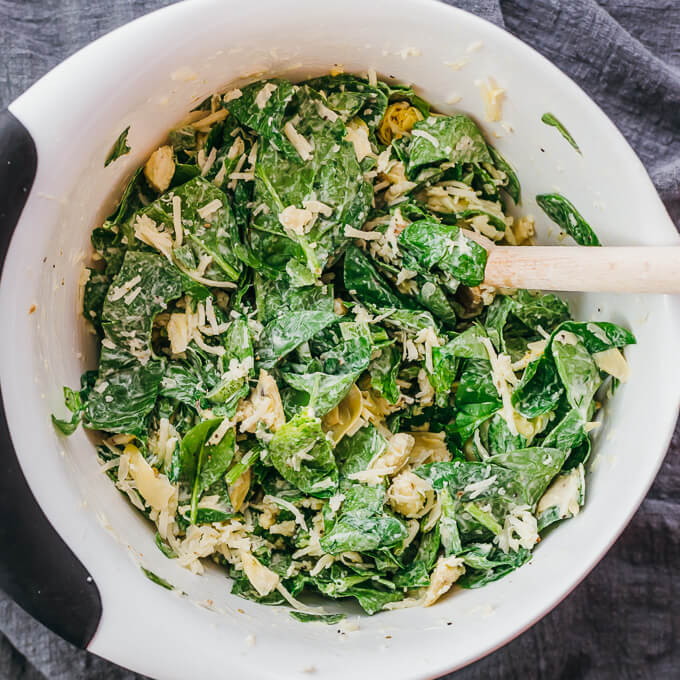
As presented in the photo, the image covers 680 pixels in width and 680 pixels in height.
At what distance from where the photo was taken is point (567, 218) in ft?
5.30

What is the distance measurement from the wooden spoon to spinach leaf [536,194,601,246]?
0.11m

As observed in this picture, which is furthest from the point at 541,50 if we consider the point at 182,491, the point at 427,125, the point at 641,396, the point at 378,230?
the point at 182,491

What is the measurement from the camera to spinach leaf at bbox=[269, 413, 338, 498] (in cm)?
154

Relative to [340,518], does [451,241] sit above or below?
above

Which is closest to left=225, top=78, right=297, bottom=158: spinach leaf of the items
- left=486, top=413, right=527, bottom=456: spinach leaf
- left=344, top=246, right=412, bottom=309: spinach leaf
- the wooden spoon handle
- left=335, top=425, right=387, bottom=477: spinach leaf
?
left=344, top=246, right=412, bottom=309: spinach leaf

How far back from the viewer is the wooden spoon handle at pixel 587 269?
1341 millimetres

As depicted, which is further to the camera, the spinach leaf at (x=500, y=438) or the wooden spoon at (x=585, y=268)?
the spinach leaf at (x=500, y=438)

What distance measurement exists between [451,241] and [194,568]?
87 centimetres

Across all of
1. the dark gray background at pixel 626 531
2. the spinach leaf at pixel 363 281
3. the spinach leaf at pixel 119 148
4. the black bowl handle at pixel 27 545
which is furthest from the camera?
the dark gray background at pixel 626 531

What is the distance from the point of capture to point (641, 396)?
4.91ft

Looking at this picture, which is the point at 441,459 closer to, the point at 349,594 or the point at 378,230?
the point at 349,594

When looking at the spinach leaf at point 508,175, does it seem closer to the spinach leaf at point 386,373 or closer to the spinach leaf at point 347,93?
the spinach leaf at point 347,93

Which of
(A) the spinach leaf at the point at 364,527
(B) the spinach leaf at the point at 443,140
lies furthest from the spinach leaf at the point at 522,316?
(A) the spinach leaf at the point at 364,527

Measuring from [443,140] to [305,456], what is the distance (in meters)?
0.72
